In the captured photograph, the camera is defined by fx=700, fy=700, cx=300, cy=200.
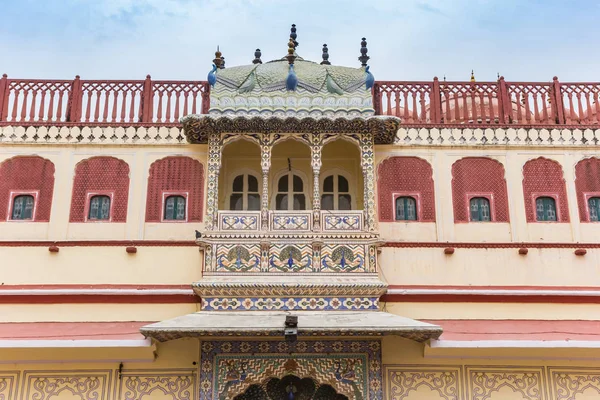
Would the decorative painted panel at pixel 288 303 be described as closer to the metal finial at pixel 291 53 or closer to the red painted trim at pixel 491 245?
the red painted trim at pixel 491 245

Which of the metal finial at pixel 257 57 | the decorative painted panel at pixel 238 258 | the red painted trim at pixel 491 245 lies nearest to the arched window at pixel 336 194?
the red painted trim at pixel 491 245

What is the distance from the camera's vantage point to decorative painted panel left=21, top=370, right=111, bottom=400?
33.3ft

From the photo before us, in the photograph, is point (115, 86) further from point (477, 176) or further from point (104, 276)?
point (477, 176)

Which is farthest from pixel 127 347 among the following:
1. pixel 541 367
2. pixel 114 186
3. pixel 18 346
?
pixel 541 367

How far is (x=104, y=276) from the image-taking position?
1074 cm

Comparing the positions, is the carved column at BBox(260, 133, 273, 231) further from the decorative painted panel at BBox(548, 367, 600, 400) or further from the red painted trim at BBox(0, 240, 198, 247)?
the decorative painted panel at BBox(548, 367, 600, 400)

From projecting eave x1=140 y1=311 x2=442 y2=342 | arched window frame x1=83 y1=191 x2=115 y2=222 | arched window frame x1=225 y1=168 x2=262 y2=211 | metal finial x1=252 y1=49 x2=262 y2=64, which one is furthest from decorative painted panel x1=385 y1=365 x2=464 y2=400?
metal finial x1=252 y1=49 x2=262 y2=64

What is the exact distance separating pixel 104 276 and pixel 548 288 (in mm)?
6831

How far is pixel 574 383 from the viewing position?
10.4m

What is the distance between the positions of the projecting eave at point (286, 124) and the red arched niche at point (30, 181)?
2.50 meters

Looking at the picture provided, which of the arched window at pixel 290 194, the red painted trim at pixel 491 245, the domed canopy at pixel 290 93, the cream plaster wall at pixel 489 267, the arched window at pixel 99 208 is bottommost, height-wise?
the cream plaster wall at pixel 489 267

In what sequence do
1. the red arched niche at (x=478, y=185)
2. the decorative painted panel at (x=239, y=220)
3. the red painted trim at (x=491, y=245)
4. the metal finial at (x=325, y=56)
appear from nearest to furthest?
the decorative painted panel at (x=239, y=220) → the red painted trim at (x=491, y=245) → the red arched niche at (x=478, y=185) → the metal finial at (x=325, y=56)

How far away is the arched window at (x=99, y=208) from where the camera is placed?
11445 mm

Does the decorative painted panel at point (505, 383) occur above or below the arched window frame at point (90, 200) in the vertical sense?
below
